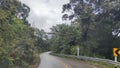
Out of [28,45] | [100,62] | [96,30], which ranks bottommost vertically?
[100,62]

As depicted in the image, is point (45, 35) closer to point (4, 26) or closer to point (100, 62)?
point (100, 62)

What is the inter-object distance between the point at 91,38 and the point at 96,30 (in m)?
2.04

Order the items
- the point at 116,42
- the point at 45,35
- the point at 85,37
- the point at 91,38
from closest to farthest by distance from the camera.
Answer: the point at 116,42 < the point at 91,38 < the point at 85,37 < the point at 45,35

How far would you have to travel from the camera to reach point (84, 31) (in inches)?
1875

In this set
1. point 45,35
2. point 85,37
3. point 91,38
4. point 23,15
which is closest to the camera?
point 91,38

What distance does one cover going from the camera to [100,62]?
26516 millimetres

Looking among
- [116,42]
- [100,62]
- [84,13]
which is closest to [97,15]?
[84,13]

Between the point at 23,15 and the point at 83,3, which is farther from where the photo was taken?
the point at 23,15

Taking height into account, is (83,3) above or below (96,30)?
above

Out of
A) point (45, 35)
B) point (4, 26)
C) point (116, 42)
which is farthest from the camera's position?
point (45, 35)

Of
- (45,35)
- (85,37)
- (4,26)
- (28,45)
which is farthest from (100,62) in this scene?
(45,35)

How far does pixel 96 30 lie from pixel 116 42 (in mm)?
4072

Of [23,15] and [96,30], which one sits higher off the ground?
[23,15]

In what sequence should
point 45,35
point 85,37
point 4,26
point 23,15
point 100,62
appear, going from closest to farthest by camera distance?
Result: point 4,26
point 100,62
point 85,37
point 23,15
point 45,35
